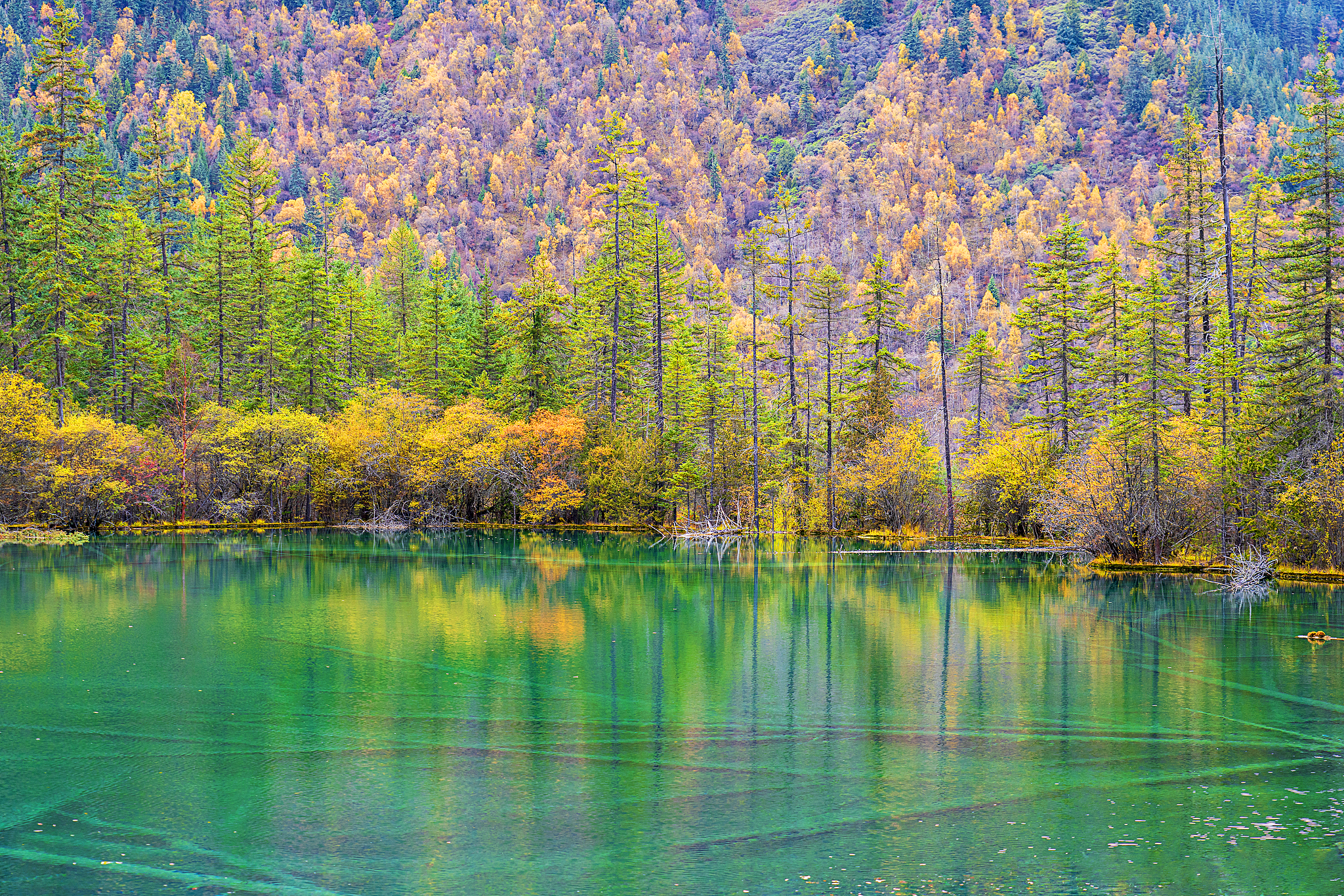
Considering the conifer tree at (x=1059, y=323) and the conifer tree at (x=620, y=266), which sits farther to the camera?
the conifer tree at (x=620, y=266)

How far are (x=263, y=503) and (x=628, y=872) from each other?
4997 cm

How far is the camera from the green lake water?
327 inches

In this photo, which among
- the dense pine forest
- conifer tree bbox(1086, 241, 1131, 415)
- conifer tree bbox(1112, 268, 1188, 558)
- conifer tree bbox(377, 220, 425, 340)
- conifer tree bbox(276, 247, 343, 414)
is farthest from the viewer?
conifer tree bbox(377, 220, 425, 340)

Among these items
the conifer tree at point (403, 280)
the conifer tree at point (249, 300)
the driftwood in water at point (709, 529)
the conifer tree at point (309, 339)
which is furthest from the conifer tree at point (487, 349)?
the driftwood in water at point (709, 529)

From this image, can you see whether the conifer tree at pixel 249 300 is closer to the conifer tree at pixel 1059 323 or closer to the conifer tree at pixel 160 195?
the conifer tree at pixel 160 195

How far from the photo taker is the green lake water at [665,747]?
8.30 m

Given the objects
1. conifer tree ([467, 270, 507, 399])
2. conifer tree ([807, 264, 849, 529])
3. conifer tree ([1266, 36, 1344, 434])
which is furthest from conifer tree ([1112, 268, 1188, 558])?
conifer tree ([467, 270, 507, 399])

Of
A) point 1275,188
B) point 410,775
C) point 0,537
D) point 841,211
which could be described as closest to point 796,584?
point 410,775

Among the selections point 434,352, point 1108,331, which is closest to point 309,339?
point 434,352

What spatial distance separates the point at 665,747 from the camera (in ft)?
38.3

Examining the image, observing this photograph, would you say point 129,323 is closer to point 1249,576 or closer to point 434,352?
point 434,352

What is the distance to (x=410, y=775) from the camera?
34.4 ft

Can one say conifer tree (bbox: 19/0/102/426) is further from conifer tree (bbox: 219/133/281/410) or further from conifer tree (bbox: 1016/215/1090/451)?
conifer tree (bbox: 1016/215/1090/451)

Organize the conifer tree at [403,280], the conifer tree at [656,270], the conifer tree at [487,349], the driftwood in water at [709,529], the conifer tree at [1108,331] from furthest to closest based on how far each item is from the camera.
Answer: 1. the conifer tree at [403,280]
2. the conifer tree at [487,349]
3. the conifer tree at [656,270]
4. the driftwood in water at [709,529]
5. the conifer tree at [1108,331]
